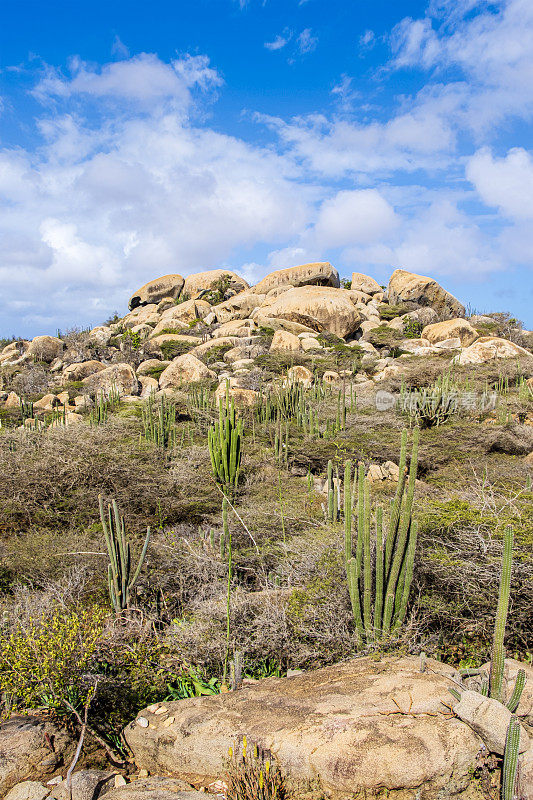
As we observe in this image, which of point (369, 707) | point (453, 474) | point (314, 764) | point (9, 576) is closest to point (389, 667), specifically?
point (369, 707)

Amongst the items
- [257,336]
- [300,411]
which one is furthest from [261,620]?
[257,336]

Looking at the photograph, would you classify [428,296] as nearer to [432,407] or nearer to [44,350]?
[432,407]

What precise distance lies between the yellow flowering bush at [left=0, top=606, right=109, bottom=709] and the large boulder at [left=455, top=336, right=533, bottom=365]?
15926mm

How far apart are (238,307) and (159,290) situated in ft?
32.1

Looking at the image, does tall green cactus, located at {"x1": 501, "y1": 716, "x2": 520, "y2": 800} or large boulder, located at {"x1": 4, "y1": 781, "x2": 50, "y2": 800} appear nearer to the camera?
tall green cactus, located at {"x1": 501, "y1": 716, "x2": 520, "y2": 800}

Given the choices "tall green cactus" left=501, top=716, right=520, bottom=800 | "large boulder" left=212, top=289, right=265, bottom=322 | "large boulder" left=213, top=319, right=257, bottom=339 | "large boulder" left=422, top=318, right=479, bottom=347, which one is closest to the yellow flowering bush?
"tall green cactus" left=501, top=716, right=520, bottom=800

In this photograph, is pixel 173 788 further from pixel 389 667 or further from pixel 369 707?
pixel 389 667

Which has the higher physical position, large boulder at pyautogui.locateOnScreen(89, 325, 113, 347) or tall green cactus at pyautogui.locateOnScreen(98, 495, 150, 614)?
large boulder at pyautogui.locateOnScreen(89, 325, 113, 347)

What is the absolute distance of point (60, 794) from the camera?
2641 millimetres

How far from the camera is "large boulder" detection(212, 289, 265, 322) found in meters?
28.6

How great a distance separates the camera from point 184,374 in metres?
17.5

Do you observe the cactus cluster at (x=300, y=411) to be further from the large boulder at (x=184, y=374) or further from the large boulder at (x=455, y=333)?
the large boulder at (x=455, y=333)

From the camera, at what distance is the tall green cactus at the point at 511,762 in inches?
88.7

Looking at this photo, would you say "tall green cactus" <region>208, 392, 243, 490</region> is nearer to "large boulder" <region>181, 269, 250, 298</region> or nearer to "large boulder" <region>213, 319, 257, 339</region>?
"large boulder" <region>213, 319, 257, 339</region>
